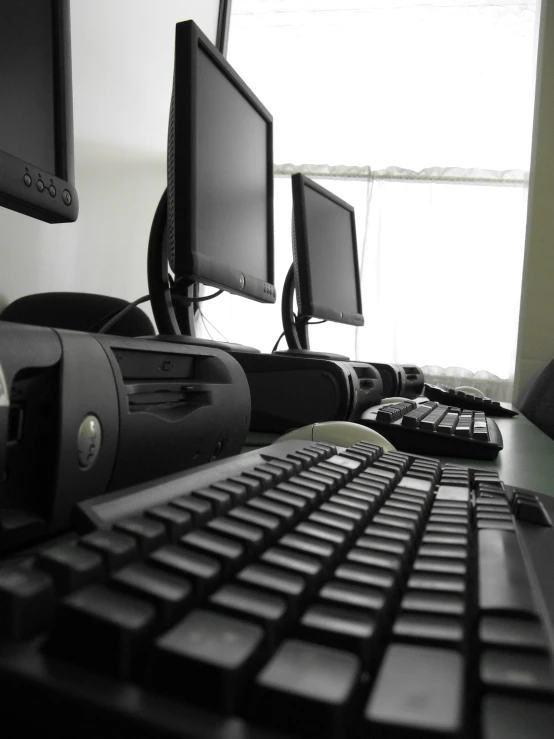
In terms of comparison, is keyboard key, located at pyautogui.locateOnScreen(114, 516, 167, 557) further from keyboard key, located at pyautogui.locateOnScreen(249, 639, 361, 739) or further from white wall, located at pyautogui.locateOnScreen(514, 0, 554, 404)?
white wall, located at pyautogui.locateOnScreen(514, 0, 554, 404)

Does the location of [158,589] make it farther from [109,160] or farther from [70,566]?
[109,160]

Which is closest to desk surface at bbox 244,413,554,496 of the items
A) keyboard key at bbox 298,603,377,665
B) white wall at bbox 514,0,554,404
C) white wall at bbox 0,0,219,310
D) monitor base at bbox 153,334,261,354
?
monitor base at bbox 153,334,261,354

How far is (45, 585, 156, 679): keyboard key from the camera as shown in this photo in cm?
18

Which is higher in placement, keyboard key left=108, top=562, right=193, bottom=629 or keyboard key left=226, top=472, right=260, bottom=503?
keyboard key left=108, top=562, right=193, bottom=629

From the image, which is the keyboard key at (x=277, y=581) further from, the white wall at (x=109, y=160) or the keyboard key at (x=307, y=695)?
the white wall at (x=109, y=160)

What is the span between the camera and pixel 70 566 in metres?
0.22

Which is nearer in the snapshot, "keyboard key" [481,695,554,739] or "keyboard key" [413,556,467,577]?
"keyboard key" [481,695,554,739]

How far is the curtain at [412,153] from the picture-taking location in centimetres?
283

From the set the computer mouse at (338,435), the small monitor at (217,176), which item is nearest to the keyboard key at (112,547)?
the computer mouse at (338,435)

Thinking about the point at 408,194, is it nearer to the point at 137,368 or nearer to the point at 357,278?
the point at 357,278

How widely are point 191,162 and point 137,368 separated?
45 centimetres

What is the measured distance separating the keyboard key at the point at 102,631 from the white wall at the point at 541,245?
2.41 meters

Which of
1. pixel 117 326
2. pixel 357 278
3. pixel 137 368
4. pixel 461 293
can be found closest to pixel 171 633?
pixel 137 368

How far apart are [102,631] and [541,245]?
2540 millimetres
